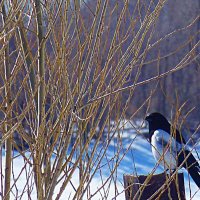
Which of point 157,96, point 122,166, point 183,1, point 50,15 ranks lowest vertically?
point 50,15

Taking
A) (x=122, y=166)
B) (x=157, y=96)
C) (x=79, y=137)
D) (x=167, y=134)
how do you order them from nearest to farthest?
(x=79, y=137), (x=167, y=134), (x=122, y=166), (x=157, y=96)

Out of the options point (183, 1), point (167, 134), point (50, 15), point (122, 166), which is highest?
point (183, 1)

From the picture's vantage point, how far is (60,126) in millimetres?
1892

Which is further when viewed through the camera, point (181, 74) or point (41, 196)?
point (181, 74)

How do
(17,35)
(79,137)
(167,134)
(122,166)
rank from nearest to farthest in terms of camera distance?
(79,137) < (17,35) < (167,134) < (122,166)

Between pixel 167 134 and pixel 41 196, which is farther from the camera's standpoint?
pixel 167 134

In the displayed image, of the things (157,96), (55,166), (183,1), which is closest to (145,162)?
(157,96)

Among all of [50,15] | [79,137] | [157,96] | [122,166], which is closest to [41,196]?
[79,137]

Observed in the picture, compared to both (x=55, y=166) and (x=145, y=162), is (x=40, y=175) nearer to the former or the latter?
(x=55, y=166)

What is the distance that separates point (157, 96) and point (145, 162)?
1512mm

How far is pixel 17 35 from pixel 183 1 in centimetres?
834

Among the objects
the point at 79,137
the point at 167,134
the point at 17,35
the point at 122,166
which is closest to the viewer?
the point at 79,137

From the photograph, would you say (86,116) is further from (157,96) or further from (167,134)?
(157,96)

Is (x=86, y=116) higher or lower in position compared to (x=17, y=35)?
lower
